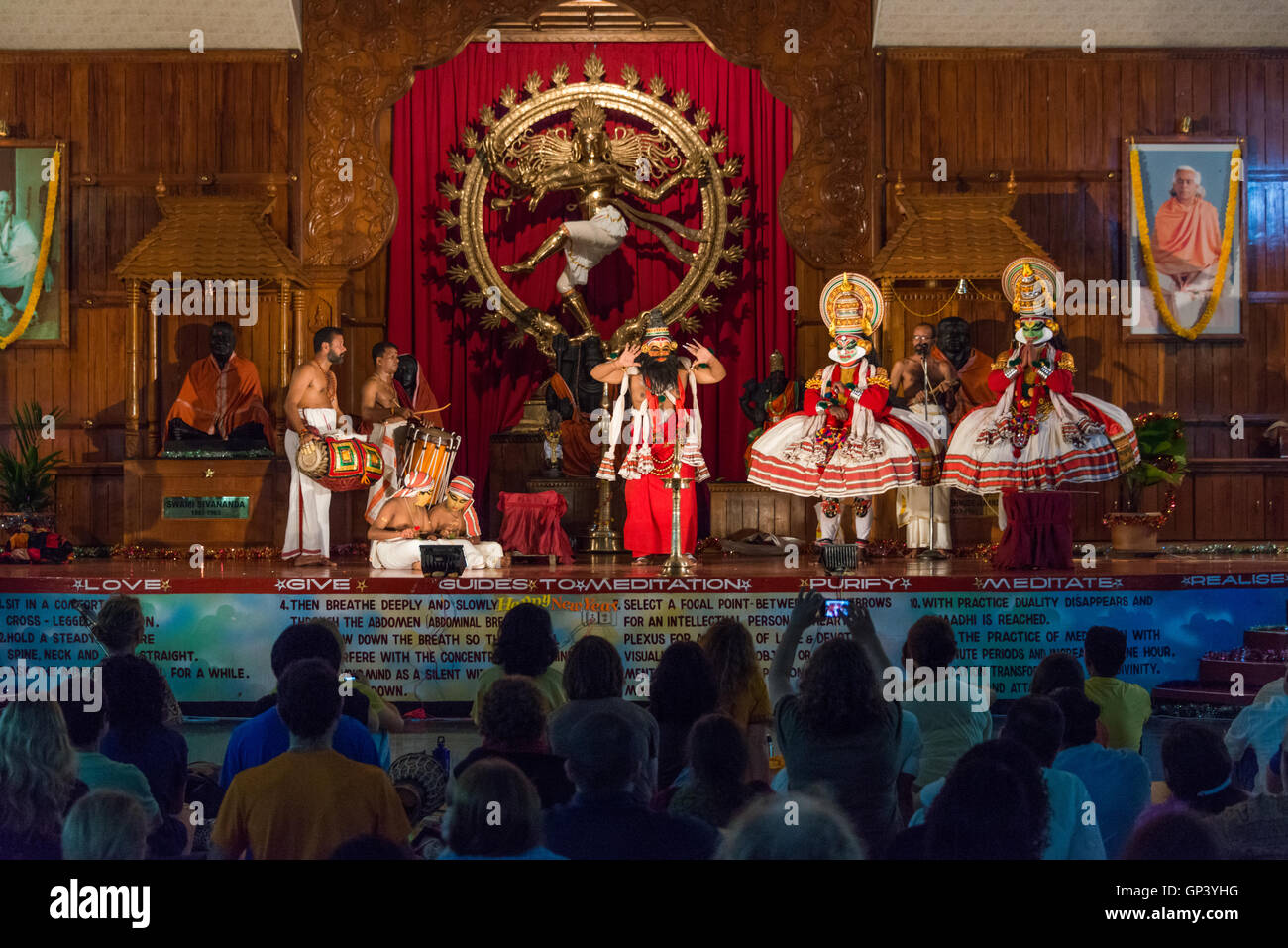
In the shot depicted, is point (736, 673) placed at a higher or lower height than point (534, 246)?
lower

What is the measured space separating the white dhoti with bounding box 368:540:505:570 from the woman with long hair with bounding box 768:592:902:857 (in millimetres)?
4926

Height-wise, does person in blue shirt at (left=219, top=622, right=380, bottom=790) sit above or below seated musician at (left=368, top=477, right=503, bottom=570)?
below

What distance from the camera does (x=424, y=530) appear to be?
9367 millimetres

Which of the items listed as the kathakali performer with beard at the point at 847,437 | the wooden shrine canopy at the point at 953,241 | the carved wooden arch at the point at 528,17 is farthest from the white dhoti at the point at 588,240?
the kathakali performer with beard at the point at 847,437

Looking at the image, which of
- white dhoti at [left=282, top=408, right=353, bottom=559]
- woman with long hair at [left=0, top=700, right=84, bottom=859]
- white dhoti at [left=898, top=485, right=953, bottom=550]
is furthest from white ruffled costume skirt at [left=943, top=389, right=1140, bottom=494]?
woman with long hair at [left=0, top=700, right=84, bottom=859]

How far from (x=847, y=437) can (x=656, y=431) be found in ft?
4.32

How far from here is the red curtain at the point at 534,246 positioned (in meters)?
12.4

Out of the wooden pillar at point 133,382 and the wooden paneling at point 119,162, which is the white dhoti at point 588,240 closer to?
the wooden paneling at point 119,162

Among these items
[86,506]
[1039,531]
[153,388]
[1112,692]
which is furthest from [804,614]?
[86,506]

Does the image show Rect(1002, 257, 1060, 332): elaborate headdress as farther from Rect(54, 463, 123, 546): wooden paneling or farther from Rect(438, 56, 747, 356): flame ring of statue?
Rect(54, 463, 123, 546): wooden paneling

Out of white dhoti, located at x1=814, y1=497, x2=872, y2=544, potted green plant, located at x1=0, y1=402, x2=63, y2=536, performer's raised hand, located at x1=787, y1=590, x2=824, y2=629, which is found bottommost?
performer's raised hand, located at x1=787, y1=590, x2=824, y2=629

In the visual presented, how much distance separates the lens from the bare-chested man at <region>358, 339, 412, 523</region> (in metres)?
9.68

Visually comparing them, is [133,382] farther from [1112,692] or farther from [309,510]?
[1112,692]

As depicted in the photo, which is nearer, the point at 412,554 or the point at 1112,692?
the point at 1112,692
